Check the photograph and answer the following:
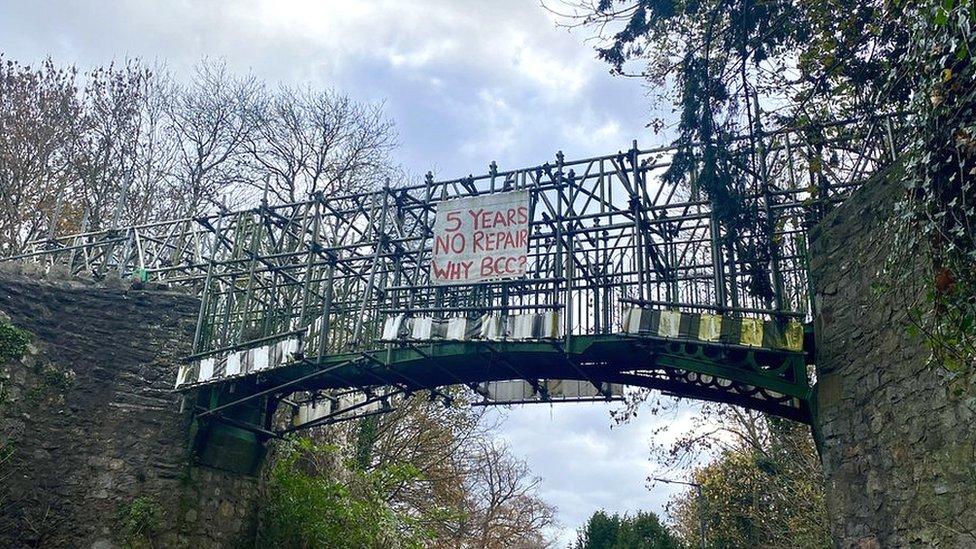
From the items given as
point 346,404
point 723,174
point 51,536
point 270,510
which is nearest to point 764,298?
point 723,174

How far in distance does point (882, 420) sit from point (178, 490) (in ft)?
30.7

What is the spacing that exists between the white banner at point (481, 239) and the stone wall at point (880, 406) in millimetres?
3779

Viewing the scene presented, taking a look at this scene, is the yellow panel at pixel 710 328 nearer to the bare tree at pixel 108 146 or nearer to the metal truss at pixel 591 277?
the metal truss at pixel 591 277

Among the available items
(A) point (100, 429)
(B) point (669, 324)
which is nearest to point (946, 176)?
(B) point (669, 324)

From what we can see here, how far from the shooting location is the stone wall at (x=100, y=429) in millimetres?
11031

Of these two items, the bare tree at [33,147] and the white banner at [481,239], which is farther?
the bare tree at [33,147]

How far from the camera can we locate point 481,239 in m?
11.5

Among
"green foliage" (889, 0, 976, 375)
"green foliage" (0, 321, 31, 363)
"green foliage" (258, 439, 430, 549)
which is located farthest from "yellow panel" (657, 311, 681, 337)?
"green foliage" (0, 321, 31, 363)

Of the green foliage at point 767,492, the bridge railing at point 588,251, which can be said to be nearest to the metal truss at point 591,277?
the bridge railing at point 588,251

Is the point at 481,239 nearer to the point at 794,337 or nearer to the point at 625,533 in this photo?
the point at 794,337

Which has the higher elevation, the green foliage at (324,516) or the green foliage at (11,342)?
the green foliage at (11,342)

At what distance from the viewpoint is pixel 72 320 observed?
40.7 ft

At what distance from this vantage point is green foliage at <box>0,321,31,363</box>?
11.4 meters

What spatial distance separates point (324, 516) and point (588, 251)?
6181 millimetres
